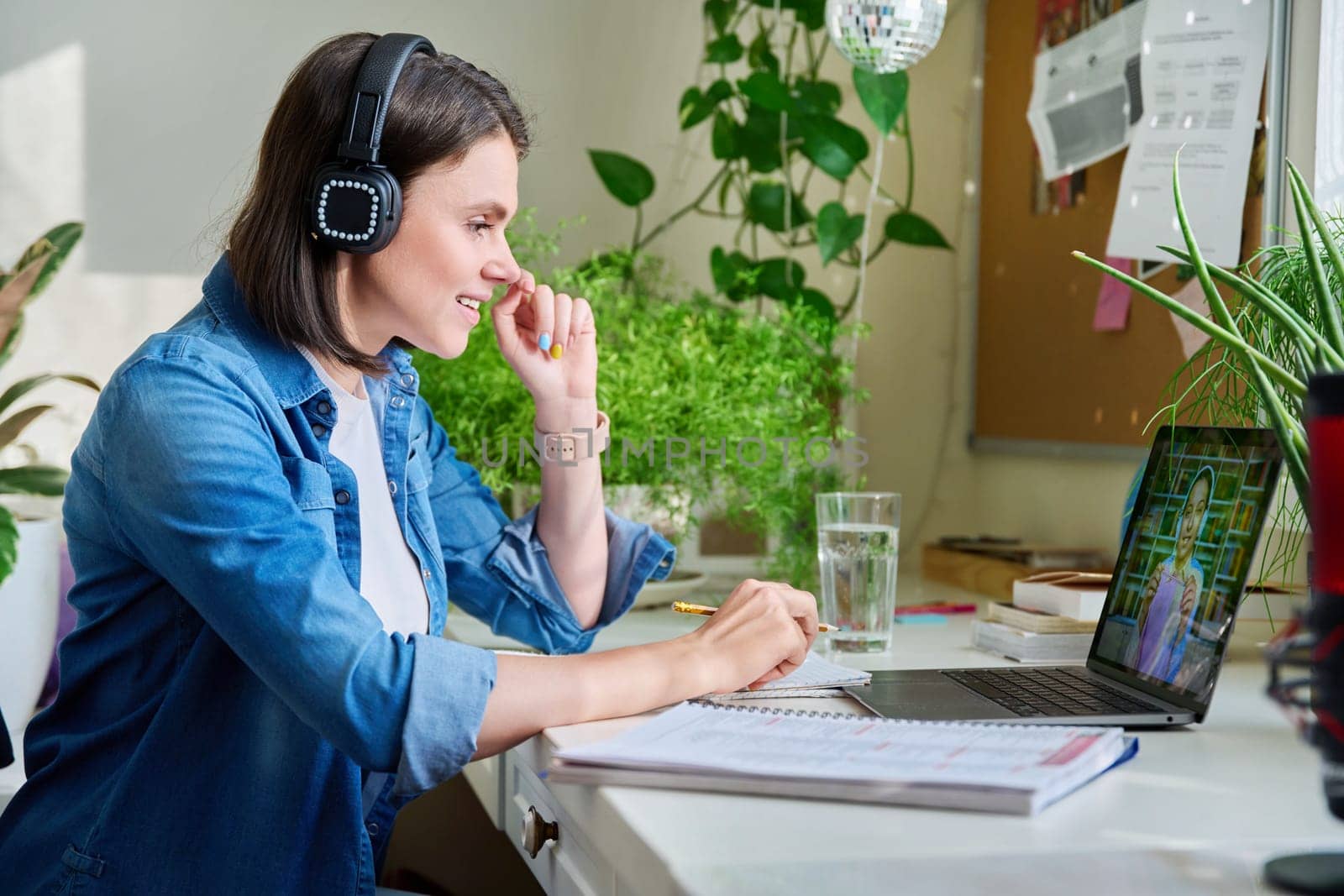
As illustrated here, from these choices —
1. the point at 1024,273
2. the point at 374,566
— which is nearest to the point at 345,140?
the point at 374,566

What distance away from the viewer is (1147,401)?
1710mm

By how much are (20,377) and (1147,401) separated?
1576mm

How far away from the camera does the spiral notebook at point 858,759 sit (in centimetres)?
70

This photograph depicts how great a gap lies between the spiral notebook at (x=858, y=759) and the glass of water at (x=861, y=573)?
0.42 meters

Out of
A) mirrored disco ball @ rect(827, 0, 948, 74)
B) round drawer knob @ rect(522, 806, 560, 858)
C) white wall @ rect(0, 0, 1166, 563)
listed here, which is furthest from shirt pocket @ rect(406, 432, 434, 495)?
white wall @ rect(0, 0, 1166, 563)

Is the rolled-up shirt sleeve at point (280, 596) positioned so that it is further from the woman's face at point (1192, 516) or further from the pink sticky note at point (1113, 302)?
the pink sticky note at point (1113, 302)

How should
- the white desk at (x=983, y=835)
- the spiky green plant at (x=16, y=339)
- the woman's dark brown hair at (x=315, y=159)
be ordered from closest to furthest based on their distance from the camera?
the white desk at (x=983, y=835), the woman's dark brown hair at (x=315, y=159), the spiky green plant at (x=16, y=339)

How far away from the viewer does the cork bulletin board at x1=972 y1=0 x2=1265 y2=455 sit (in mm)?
1746

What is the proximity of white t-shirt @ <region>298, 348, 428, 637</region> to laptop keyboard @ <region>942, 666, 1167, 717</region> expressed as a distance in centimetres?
47

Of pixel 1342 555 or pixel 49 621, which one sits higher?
pixel 1342 555

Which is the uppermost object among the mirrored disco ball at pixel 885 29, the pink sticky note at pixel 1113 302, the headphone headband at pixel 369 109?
the mirrored disco ball at pixel 885 29

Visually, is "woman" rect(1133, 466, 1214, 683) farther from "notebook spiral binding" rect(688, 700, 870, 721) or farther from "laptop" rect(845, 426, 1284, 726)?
"notebook spiral binding" rect(688, 700, 870, 721)

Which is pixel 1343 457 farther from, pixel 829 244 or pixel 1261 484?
pixel 829 244

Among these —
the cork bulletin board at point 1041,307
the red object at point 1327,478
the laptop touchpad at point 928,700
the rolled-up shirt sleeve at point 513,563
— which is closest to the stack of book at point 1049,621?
the laptop touchpad at point 928,700
